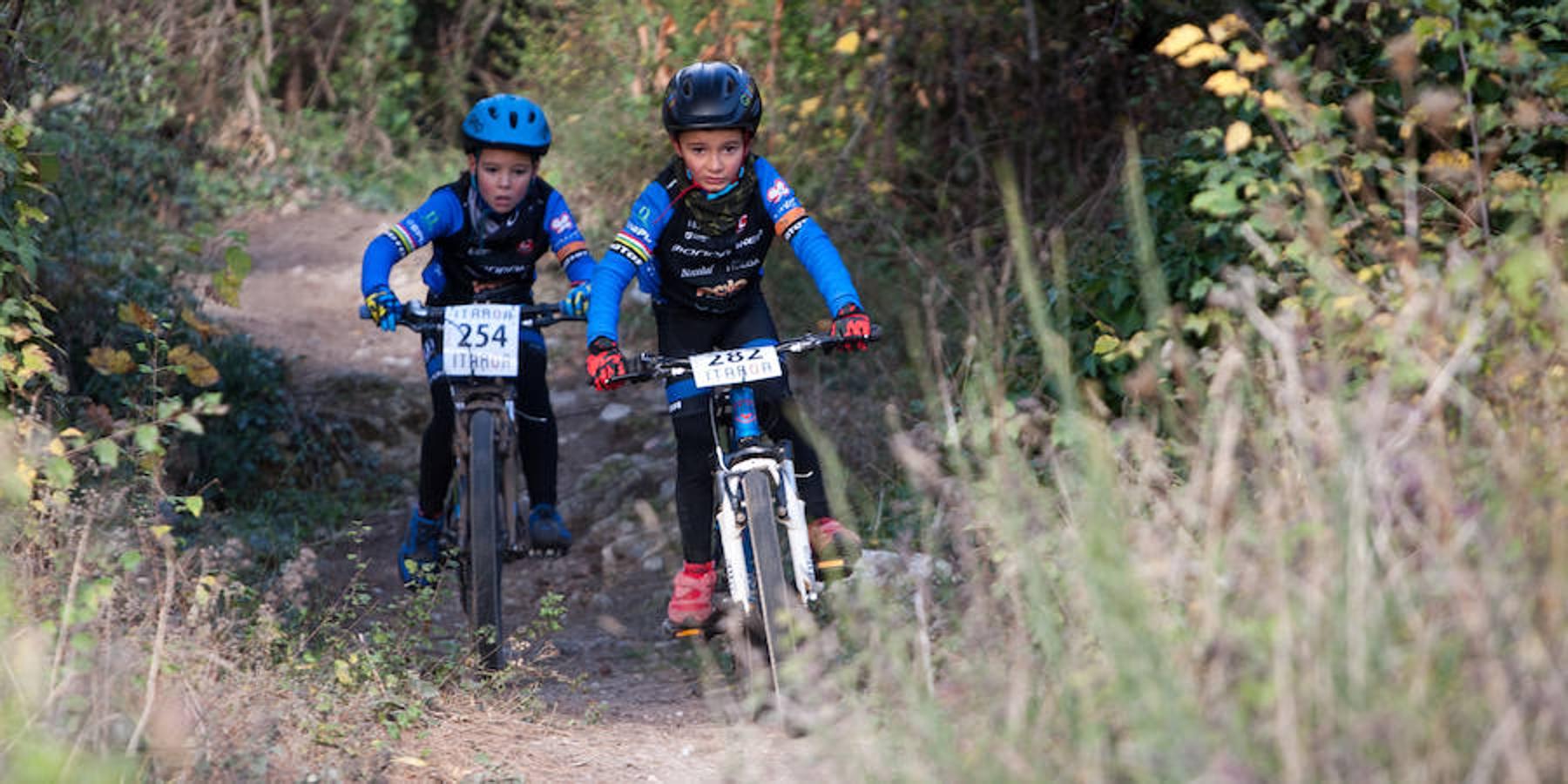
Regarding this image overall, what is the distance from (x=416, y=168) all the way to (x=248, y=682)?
467 inches

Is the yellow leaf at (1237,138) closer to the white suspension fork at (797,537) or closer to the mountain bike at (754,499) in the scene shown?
the mountain bike at (754,499)

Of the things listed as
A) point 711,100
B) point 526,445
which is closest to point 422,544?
point 526,445

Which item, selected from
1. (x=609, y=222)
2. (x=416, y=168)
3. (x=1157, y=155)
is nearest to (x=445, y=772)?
(x=1157, y=155)

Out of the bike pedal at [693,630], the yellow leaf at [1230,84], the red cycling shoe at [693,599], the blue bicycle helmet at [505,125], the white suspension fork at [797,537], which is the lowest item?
the bike pedal at [693,630]

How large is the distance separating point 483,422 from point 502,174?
1068 millimetres

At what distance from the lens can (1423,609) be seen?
2650 millimetres

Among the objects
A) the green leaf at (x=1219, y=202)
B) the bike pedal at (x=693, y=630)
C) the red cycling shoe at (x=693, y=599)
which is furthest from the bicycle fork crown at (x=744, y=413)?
the green leaf at (x=1219, y=202)

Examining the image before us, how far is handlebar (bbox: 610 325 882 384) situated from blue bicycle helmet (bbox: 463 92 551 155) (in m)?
1.39

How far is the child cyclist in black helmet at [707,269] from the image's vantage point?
4.92 metres

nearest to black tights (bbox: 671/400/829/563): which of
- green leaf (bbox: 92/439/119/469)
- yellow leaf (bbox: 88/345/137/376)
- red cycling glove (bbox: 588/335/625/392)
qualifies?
red cycling glove (bbox: 588/335/625/392)

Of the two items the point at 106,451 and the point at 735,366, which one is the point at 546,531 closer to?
the point at 735,366

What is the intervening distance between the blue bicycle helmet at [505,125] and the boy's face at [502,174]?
0.13 ft

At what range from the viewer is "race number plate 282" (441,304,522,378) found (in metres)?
5.31

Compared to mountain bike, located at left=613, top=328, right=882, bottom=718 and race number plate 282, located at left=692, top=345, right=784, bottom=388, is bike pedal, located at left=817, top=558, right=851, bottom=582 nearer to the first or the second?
mountain bike, located at left=613, top=328, right=882, bottom=718
